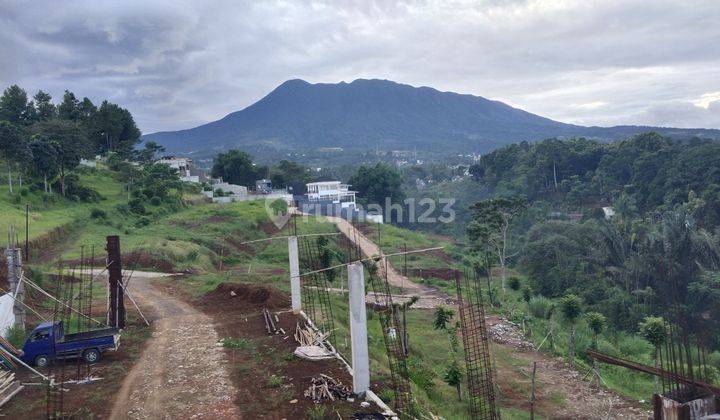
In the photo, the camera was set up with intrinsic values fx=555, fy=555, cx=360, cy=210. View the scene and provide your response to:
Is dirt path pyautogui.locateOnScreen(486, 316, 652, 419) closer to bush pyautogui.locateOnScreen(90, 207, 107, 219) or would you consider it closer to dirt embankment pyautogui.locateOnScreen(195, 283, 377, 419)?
dirt embankment pyautogui.locateOnScreen(195, 283, 377, 419)

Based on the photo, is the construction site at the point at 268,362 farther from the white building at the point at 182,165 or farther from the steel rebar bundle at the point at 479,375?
the white building at the point at 182,165

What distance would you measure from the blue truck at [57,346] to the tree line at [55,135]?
16471mm

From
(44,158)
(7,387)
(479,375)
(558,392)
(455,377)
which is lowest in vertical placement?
(558,392)

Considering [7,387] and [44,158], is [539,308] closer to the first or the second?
[7,387]

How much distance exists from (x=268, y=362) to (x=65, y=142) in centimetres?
2413

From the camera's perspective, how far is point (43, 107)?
37.8 metres

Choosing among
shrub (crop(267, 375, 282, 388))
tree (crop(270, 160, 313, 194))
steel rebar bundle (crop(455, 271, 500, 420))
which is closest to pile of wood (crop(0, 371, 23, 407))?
shrub (crop(267, 375, 282, 388))

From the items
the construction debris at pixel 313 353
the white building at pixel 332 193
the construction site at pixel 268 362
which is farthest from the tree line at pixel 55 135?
the construction debris at pixel 313 353

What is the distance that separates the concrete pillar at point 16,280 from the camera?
10828 mm

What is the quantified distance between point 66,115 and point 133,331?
3150 centimetres

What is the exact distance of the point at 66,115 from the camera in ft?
124

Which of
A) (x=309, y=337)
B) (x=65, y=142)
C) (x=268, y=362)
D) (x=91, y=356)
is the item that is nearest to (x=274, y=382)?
(x=268, y=362)

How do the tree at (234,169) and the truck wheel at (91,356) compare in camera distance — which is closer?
the truck wheel at (91,356)

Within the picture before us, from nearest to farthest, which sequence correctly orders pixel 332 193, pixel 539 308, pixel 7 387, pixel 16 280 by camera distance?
pixel 7 387 → pixel 16 280 → pixel 539 308 → pixel 332 193
